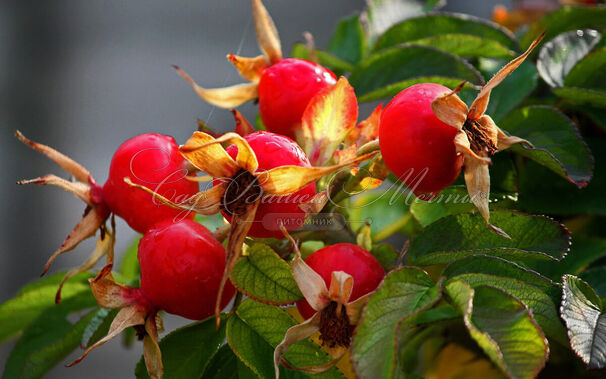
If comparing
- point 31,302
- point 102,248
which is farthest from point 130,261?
point 102,248

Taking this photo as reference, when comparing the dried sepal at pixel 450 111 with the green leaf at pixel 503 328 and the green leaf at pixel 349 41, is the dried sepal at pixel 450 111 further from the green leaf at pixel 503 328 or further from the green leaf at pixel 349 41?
the green leaf at pixel 349 41

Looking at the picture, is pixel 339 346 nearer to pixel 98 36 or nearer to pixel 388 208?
pixel 388 208

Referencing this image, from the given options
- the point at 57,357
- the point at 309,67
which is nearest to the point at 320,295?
the point at 309,67

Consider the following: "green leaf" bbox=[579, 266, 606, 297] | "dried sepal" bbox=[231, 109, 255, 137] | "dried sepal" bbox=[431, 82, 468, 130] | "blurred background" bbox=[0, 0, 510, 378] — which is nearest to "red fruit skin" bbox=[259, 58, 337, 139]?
"dried sepal" bbox=[231, 109, 255, 137]

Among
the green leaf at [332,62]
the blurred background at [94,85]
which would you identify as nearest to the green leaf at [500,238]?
the green leaf at [332,62]

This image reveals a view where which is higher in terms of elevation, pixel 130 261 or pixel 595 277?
pixel 595 277

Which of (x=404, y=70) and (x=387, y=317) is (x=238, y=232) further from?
(x=404, y=70)

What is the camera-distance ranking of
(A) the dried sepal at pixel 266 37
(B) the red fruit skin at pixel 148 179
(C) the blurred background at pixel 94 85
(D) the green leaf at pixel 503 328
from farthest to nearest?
1. (C) the blurred background at pixel 94 85
2. (A) the dried sepal at pixel 266 37
3. (B) the red fruit skin at pixel 148 179
4. (D) the green leaf at pixel 503 328
